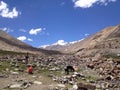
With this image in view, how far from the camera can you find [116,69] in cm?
4756

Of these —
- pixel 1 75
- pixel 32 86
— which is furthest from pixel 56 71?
pixel 32 86

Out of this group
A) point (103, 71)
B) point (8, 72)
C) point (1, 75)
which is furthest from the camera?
point (103, 71)

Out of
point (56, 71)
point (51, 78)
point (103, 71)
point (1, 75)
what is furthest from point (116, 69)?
point (1, 75)

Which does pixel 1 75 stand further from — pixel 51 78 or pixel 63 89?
pixel 63 89

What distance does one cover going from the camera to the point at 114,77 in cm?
4219

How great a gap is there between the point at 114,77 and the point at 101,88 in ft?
33.0

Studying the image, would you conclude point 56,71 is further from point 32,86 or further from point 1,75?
point 32,86

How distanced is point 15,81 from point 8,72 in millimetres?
5827

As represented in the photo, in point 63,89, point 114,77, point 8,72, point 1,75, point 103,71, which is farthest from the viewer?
point 103,71

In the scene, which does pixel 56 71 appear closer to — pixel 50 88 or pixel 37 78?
pixel 37 78

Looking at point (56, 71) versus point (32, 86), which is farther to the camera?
point (56, 71)

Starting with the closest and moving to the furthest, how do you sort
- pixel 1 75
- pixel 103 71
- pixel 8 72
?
pixel 1 75, pixel 8 72, pixel 103 71

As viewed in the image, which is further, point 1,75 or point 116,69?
point 116,69

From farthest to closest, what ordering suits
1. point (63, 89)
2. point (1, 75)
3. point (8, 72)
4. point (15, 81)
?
point (8, 72) → point (1, 75) → point (15, 81) → point (63, 89)
